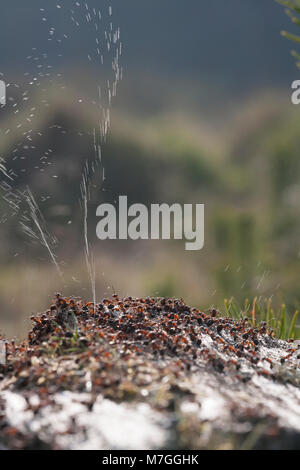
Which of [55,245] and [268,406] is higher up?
[55,245]

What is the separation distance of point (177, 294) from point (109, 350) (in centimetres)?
355

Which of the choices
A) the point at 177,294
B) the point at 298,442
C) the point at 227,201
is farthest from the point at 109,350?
the point at 227,201

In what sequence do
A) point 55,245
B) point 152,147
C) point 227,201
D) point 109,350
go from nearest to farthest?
point 109,350
point 55,245
point 227,201
point 152,147

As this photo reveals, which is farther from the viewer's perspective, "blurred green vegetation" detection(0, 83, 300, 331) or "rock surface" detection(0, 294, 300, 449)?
"blurred green vegetation" detection(0, 83, 300, 331)

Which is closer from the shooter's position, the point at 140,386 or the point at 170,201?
the point at 140,386

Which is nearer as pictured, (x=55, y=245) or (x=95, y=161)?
(x=55, y=245)

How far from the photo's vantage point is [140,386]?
4.97 ft

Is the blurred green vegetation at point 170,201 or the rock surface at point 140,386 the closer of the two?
the rock surface at point 140,386

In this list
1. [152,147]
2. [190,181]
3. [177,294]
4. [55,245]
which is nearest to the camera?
[177,294]

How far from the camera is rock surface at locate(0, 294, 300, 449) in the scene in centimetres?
135

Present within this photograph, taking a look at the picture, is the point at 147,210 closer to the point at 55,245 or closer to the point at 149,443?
the point at 55,245

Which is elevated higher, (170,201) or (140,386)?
(170,201)

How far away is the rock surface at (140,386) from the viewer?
4.42 feet
